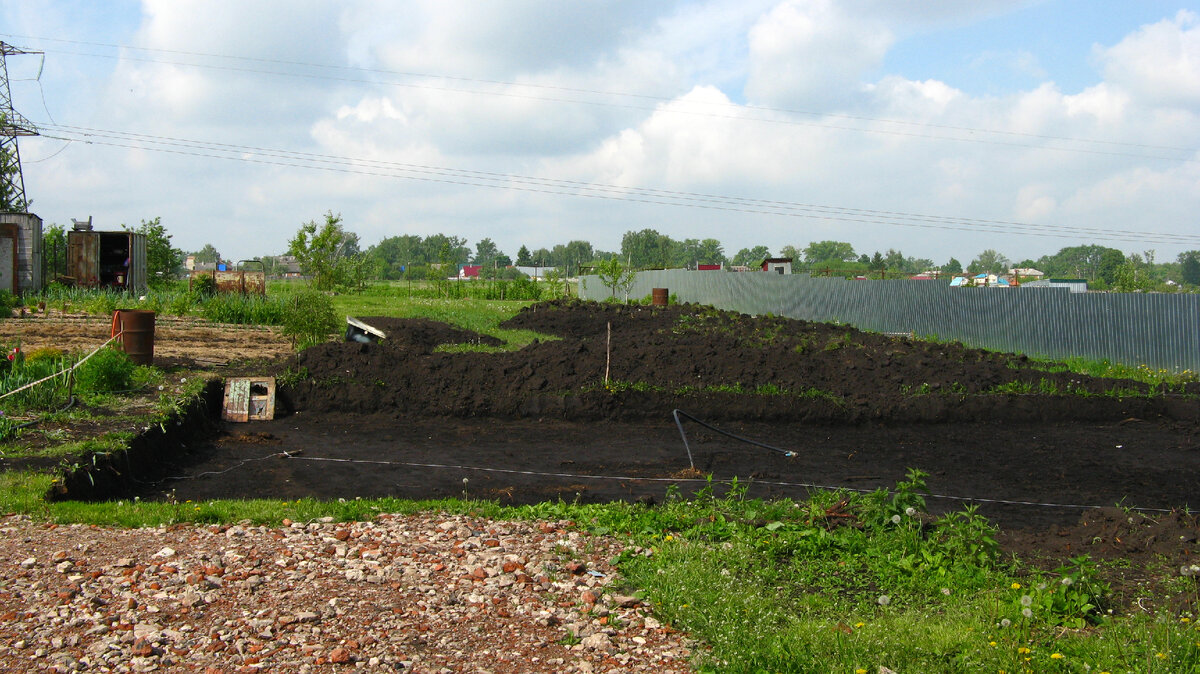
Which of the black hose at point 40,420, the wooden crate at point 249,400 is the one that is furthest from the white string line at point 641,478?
the wooden crate at point 249,400

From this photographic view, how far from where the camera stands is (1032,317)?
56.5ft

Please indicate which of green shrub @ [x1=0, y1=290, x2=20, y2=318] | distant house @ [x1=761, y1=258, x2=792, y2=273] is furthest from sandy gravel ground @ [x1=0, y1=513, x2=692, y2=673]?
distant house @ [x1=761, y1=258, x2=792, y2=273]

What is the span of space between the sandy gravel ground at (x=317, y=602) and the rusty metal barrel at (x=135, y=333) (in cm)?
717

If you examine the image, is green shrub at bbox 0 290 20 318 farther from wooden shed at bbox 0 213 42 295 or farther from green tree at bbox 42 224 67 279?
green tree at bbox 42 224 67 279

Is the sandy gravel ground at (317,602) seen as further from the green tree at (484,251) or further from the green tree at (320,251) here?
the green tree at (484,251)

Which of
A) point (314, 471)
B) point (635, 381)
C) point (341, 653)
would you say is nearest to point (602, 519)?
point (341, 653)

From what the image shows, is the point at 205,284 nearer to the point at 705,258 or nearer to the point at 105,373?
the point at 105,373

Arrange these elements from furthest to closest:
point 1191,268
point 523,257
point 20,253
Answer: point 523,257 < point 1191,268 < point 20,253

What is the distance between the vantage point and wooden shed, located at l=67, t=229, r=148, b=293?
25775mm

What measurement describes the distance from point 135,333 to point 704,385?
8.44 metres

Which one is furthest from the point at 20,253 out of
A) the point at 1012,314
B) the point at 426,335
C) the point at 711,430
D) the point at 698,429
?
the point at 1012,314

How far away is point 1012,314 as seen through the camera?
1772 centimetres

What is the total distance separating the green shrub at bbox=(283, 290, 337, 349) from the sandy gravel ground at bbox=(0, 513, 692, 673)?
29.5 ft

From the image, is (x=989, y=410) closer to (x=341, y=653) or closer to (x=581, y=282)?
(x=341, y=653)
